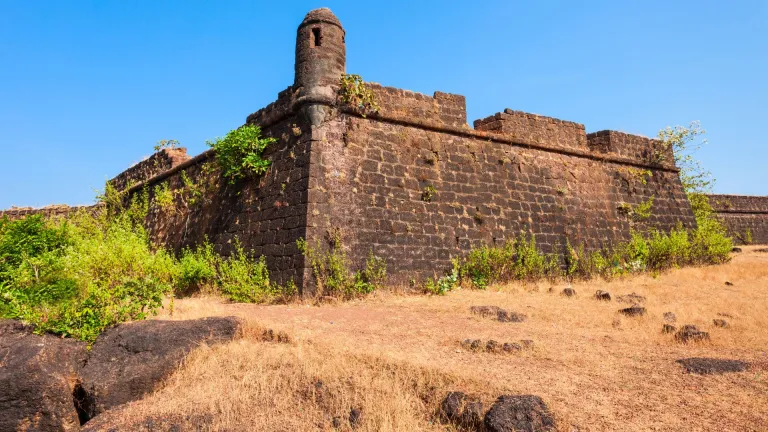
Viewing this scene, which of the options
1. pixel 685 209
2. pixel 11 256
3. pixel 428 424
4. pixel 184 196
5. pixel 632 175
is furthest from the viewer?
pixel 685 209

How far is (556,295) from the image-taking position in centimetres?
964

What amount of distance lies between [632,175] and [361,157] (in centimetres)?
852

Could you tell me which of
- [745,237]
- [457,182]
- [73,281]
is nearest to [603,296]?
[457,182]

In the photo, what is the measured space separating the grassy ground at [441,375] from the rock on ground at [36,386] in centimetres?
45

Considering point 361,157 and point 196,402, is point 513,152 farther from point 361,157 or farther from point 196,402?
point 196,402

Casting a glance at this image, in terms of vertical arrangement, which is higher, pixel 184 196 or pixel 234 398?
pixel 184 196

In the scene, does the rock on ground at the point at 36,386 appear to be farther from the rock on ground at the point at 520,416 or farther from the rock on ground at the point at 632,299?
the rock on ground at the point at 632,299

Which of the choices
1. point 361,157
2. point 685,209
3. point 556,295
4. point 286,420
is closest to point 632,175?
point 685,209

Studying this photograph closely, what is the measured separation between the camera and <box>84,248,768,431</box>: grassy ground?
418cm

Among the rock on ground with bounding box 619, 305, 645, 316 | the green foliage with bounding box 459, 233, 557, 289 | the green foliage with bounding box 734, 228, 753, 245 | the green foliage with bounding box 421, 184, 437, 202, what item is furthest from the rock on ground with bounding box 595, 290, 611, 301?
the green foliage with bounding box 734, 228, 753, 245

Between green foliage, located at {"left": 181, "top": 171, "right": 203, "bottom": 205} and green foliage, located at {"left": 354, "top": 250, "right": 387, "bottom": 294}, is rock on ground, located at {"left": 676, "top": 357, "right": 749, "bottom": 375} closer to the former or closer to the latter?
green foliage, located at {"left": 354, "top": 250, "right": 387, "bottom": 294}

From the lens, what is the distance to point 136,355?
5113 mm

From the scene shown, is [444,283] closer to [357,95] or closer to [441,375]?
[357,95]

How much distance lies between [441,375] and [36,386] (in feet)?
11.5
